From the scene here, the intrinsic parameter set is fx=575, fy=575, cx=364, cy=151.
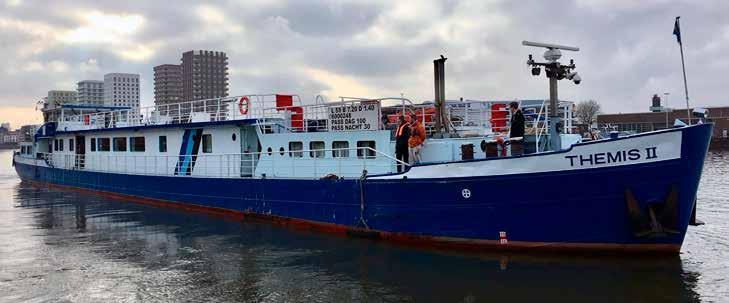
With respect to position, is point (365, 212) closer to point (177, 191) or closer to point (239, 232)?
point (239, 232)

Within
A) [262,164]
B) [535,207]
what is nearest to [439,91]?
[535,207]

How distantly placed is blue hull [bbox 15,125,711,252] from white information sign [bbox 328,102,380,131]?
6.50 feet

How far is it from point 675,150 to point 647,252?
7.77 feet

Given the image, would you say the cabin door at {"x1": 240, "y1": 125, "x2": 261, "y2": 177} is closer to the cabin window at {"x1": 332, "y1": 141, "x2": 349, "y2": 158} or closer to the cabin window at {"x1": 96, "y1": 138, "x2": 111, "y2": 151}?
the cabin window at {"x1": 332, "y1": 141, "x2": 349, "y2": 158}

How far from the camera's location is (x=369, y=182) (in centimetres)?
1498

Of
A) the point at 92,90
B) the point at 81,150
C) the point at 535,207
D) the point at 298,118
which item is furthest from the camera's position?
the point at 92,90

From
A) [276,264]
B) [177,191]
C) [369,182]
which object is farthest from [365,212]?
[177,191]

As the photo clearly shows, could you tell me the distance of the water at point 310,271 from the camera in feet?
35.4

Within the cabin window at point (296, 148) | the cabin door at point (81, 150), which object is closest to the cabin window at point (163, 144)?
the cabin window at point (296, 148)

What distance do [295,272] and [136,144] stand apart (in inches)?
648

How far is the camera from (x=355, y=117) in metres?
16.9

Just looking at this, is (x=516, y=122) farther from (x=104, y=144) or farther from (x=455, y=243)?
(x=104, y=144)

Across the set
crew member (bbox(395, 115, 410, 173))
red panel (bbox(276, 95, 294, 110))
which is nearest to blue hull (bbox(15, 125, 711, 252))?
crew member (bbox(395, 115, 410, 173))

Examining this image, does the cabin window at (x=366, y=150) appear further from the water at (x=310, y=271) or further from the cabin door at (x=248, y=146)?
the cabin door at (x=248, y=146)
